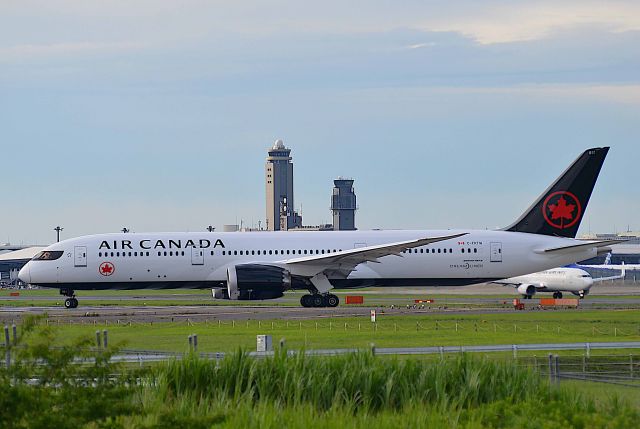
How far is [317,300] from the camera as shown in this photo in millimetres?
56750

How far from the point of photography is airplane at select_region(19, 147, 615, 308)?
56.8 m

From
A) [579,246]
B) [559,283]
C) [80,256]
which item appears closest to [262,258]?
[80,256]

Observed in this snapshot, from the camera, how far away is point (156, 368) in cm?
2159

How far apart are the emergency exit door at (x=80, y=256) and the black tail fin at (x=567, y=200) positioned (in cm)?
2320

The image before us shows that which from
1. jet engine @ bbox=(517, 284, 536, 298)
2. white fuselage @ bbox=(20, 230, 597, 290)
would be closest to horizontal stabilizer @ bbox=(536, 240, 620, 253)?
white fuselage @ bbox=(20, 230, 597, 290)

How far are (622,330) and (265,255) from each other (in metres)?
21.7

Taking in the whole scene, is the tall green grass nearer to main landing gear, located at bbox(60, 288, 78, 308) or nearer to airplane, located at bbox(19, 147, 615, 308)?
airplane, located at bbox(19, 147, 615, 308)

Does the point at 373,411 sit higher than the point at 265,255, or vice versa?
the point at 265,255

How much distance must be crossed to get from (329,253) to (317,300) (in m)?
2.54

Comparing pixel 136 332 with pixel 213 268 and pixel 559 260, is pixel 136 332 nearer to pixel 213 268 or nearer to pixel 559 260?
pixel 213 268

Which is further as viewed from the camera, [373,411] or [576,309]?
[576,309]

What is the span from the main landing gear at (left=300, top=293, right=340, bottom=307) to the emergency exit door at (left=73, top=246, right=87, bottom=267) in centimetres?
1166

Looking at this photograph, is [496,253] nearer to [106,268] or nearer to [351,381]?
[106,268]

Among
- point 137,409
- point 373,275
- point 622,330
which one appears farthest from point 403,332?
point 137,409
